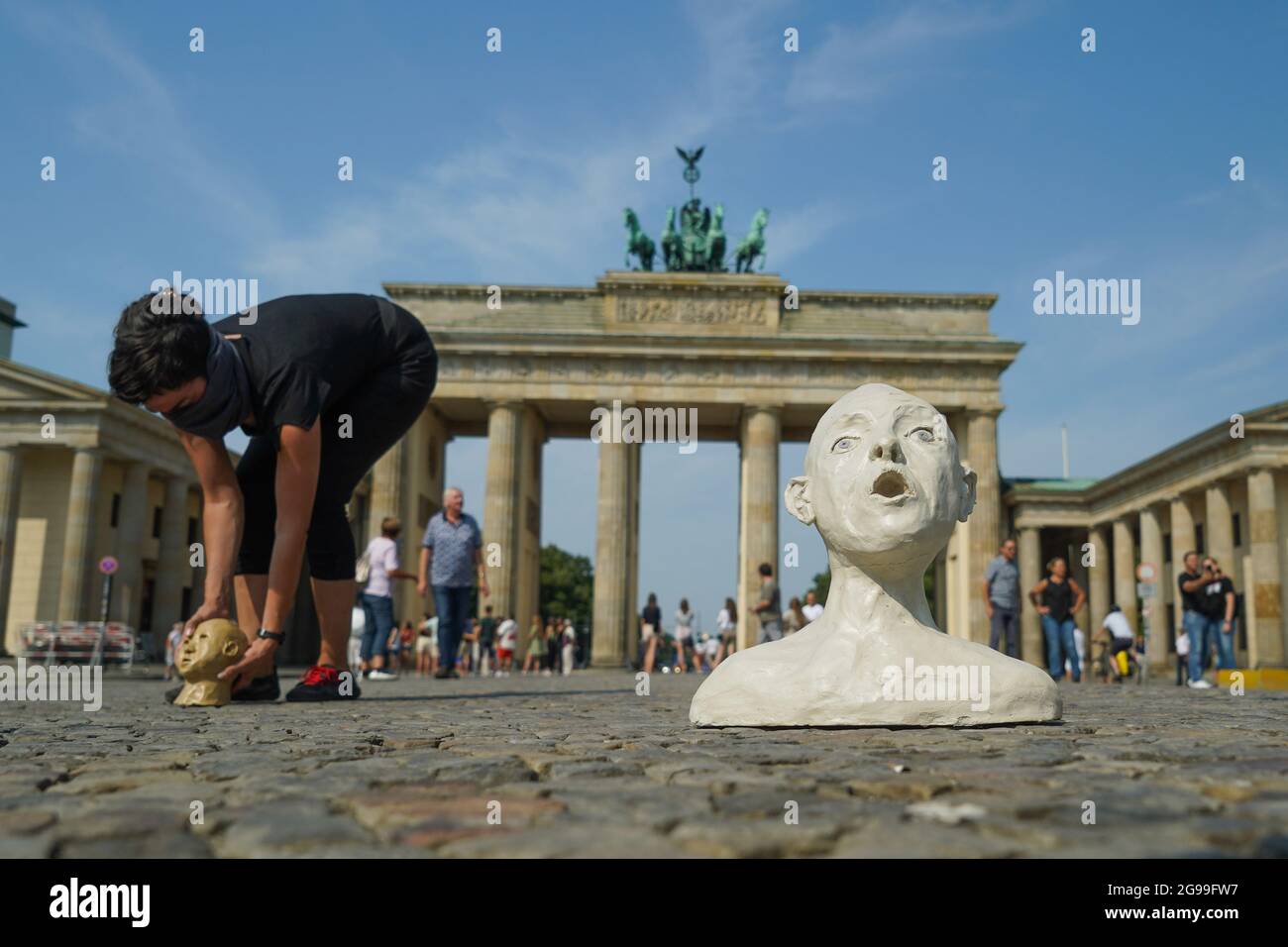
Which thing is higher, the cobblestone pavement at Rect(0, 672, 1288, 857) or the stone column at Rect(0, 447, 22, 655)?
the stone column at Rect(0, 447, 22, 655)

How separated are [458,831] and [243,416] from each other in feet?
13.1

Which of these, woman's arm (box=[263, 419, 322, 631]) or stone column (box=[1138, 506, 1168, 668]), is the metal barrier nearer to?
woman's arm (box=[263, 419, 322, 631])

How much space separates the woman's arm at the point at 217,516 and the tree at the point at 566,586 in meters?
A: 78.3

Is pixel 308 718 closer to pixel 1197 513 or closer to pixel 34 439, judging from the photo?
pixel 34 439

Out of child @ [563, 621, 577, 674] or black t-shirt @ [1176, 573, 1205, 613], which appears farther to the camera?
child @ [563, 621, 577, 674]

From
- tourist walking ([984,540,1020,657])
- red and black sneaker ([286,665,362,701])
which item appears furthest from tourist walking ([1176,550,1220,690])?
red and black sneaker ([286,665,362,701])

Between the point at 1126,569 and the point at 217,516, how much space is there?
145ft

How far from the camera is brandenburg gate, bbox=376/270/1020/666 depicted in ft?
131

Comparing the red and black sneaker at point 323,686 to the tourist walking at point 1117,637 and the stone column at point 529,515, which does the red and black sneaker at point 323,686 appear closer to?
the tourist walking at point 1117,637

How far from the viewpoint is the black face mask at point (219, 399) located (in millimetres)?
5301

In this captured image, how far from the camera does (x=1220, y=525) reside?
1410 inches

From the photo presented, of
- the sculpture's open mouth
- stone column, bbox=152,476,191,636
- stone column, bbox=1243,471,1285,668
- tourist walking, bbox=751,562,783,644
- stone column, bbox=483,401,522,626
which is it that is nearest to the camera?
the sculpture's open mouth
